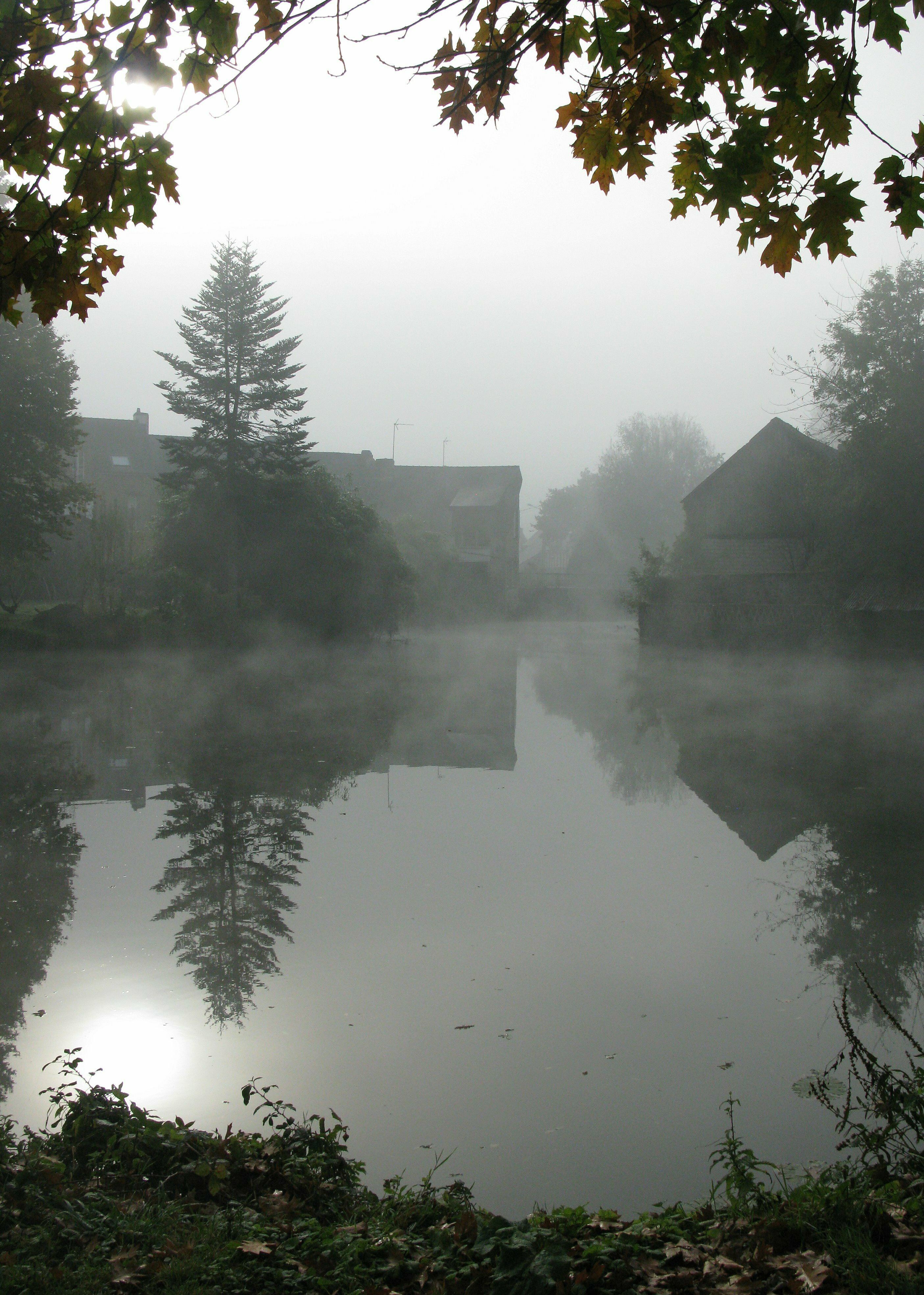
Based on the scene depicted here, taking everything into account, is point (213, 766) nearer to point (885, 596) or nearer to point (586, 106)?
point (586, 106)

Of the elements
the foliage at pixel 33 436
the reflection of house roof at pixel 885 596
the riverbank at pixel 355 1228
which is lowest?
the riverbank at pixel 355 1228

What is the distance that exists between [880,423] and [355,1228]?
30.7 m

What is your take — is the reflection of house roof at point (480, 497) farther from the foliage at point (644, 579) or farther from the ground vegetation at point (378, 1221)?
the ground vegetation at point (378, 1221)

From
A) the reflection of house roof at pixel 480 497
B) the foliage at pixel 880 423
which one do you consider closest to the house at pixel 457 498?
the reflection of house roof at pixel 480 497

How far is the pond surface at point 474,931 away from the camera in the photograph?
3.93 meters

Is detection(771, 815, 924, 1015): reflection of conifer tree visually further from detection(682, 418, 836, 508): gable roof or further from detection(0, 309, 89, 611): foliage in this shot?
detection(682, 418, 836, 508): gable roof

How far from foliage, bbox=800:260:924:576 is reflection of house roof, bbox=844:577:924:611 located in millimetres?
335

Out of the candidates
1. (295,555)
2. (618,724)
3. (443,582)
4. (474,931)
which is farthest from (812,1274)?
(443,582)

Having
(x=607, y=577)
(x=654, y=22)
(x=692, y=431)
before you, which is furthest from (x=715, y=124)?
(x=692, y=431)

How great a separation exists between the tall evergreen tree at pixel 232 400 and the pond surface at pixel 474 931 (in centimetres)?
2123

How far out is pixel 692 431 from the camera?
8750cm

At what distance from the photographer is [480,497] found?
6538cm

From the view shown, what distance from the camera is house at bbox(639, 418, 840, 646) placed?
2981 cm

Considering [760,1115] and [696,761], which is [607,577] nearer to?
[696,761]
